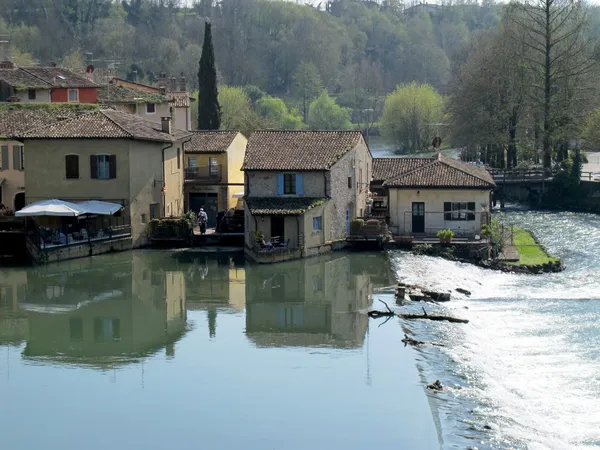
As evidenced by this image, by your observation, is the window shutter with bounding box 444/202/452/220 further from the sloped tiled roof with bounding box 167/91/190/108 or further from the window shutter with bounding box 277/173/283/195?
the sloped tiled roof with bounding box 167/91/190/108

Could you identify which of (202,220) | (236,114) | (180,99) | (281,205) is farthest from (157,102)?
(236,114)

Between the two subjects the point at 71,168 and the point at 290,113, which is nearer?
the point at 71,168

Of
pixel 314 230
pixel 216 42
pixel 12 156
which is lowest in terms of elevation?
pixel 314 230

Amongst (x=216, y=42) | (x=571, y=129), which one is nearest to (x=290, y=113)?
(x=216, y=42)

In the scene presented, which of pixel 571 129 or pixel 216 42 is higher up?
pixel 216 42

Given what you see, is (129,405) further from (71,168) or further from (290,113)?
(290,113)

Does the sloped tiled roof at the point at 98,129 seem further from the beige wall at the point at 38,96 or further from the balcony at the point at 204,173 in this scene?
the beige wall at the point at 38,96

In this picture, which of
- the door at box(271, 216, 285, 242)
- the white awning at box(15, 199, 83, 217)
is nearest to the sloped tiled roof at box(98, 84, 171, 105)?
the white awning at box(15, 199, 83, 217)

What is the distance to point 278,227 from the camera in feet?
146

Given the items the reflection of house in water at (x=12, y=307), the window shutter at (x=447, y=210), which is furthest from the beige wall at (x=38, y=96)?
the window shutter at (x=447, y=210)

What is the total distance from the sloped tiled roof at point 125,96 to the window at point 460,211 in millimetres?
23955

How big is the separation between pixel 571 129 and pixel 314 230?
106ft

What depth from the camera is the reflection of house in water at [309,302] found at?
31656 mm

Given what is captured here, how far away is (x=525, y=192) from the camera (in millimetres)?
68312
